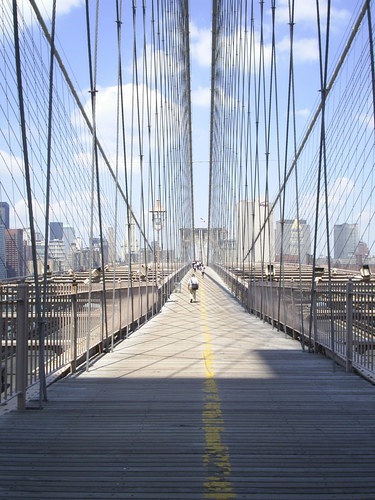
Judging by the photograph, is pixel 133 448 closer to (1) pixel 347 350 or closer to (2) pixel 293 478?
(2) pixel 293 478

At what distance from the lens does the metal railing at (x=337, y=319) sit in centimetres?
460

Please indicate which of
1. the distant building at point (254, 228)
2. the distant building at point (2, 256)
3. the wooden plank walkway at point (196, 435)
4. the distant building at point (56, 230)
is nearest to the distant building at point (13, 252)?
the distant building at point (2, 256)

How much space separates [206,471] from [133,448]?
46 centimetres

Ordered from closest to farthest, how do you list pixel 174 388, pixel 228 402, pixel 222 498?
1. pixel 222 498
2. pixel 228 402
3. pixel 174 388

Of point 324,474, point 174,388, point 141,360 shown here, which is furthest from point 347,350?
point 324,474

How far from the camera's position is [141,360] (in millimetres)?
5859

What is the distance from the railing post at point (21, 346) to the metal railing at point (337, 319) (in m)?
2.44

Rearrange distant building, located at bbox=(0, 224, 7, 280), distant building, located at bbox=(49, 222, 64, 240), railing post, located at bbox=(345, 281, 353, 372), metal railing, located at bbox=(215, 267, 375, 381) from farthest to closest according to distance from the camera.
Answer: distant building, located at bbox=(49, 222, 64, 240) → distant building, located at bbox=(0, 224, 7, 280) → railing post, located at bbox=(345, 281, 353, 372) → metal railing, located at bbox=(215, 267, 375, 381)

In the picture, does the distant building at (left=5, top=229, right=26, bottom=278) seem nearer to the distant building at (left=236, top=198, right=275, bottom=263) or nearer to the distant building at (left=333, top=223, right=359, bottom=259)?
the distant building at (left=236, top=198, right=275, bottom=263)

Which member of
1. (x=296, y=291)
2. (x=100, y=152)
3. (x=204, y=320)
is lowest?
(x=204, y=320)

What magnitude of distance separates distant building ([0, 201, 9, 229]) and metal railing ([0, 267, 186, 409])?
195 centimetres

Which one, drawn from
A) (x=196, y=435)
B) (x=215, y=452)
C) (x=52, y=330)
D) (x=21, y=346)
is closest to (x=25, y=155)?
(x=21, y=346)

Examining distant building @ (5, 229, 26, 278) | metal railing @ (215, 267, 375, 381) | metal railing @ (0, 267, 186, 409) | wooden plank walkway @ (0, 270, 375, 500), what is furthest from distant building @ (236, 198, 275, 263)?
wooden plank walkway @ (0, 270, 375, 500)

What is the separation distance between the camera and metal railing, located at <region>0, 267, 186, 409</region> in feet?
11.5
